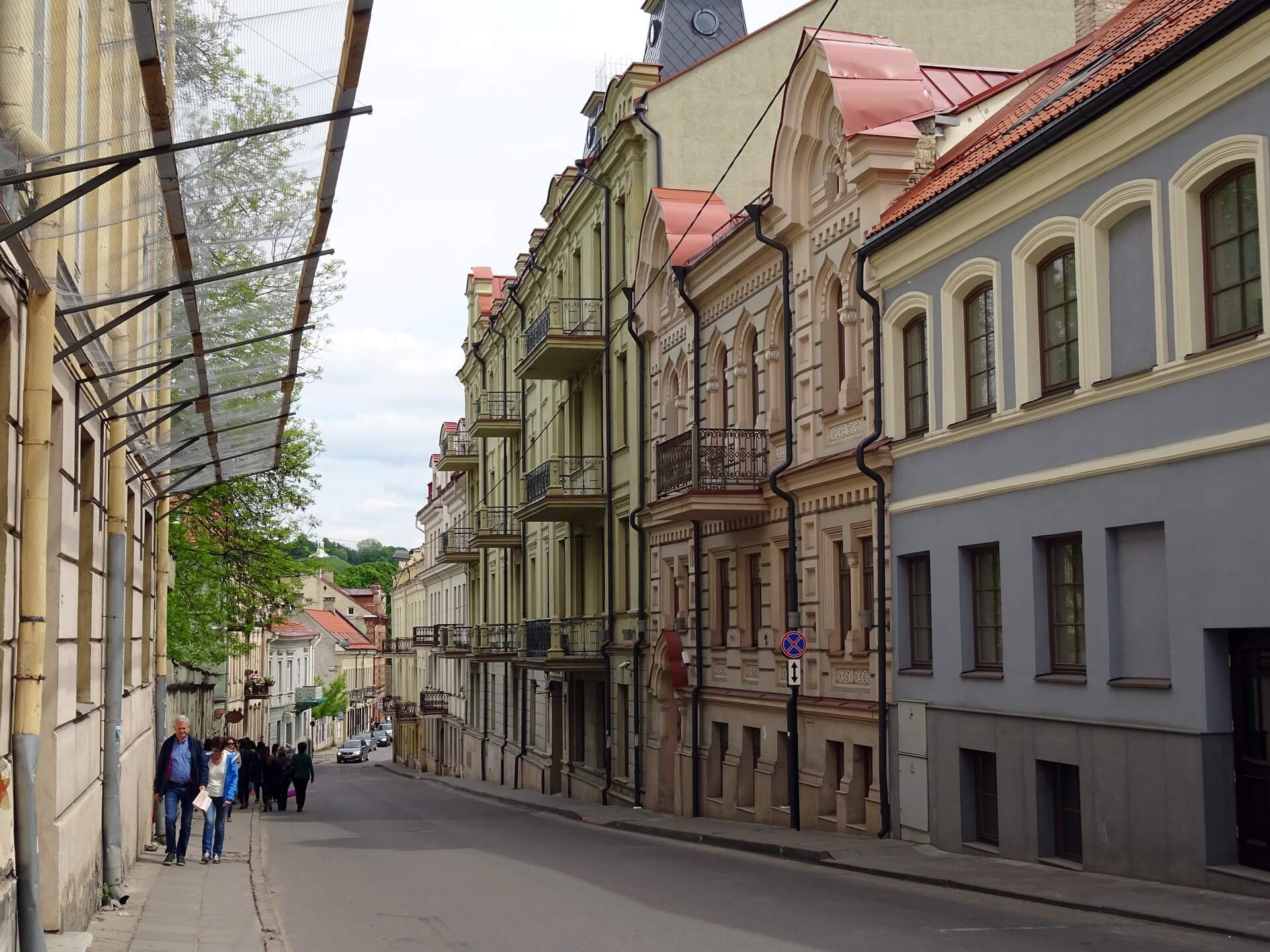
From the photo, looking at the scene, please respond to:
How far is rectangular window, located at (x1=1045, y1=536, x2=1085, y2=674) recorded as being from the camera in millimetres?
15109

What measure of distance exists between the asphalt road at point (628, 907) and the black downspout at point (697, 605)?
14.4 feet

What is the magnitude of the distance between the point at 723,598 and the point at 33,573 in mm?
18184

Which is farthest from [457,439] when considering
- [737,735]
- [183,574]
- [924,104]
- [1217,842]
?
[1217,842]

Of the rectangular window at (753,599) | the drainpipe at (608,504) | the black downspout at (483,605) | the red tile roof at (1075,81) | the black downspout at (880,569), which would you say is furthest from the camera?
the black downspout at (483,605)

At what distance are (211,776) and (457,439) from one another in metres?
38.0

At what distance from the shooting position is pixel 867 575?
782 inches

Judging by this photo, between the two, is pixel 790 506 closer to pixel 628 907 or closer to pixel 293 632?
pixel 628 907

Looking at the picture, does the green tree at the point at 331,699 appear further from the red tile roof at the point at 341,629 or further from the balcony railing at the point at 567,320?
the balcony railing at the point at 567,320

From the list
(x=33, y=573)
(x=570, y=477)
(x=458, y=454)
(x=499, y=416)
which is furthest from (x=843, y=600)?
(x=458, y=454)

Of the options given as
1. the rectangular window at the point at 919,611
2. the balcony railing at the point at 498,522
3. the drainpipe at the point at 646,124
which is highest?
the drainpipe at the point at 646,124

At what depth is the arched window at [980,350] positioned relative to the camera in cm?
1697

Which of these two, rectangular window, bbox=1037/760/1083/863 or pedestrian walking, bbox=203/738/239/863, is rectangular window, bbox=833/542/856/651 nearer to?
rectangular window, bbox=1037/760/1083/863

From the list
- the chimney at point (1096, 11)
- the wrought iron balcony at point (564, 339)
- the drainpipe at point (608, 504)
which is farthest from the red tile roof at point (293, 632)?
the chimney at point (1096, 11)

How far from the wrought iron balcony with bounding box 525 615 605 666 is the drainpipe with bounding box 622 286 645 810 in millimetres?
2702
